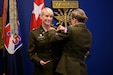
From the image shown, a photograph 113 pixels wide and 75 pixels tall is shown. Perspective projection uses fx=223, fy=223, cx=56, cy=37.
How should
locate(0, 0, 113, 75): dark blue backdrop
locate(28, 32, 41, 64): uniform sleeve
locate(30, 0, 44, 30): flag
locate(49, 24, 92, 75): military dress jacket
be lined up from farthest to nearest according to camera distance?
locate(0, 0, 113, 75): dark blue backdrop → locate(30, 0, 44, 30): flag → locate(28, 32, 41, 64): uniform sleeve → locate(49, 24, 92, 75): military dress jacket

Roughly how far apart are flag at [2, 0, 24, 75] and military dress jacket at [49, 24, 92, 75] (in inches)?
32.9

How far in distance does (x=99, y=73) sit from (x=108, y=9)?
3.72 feet

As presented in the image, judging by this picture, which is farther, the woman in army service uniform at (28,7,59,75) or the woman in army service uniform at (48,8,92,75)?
the woman in army service uniform at (28,7,59,75)

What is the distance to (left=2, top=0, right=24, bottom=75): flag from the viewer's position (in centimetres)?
291

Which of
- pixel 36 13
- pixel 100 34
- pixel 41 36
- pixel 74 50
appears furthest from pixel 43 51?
pixel 100 34

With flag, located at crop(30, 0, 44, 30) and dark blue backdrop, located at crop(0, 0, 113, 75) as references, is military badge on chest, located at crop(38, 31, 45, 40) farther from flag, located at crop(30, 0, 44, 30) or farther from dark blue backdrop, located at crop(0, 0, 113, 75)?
dark blue backdrop, located at crop(0, 0, 113, 75)

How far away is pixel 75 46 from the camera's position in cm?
221

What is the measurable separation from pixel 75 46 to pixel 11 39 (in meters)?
1.07

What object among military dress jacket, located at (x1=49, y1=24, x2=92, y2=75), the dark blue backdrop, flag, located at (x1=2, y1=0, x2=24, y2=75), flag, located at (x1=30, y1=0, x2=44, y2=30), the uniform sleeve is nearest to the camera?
military dress jacket, located at (x1=49, y1=24, x2=92, y2=75)

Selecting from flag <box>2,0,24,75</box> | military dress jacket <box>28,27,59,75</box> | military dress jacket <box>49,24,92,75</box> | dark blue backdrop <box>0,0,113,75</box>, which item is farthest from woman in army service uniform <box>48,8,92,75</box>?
dark blue backdrop <box>0,0,113,75</box>

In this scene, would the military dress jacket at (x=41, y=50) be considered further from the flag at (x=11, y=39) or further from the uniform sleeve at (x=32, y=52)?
the flag at (x=11, y=39)

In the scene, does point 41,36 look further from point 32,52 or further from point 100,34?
point 100,34

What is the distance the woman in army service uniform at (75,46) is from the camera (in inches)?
86.6

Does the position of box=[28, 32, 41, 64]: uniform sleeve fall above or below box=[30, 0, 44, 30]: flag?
below
